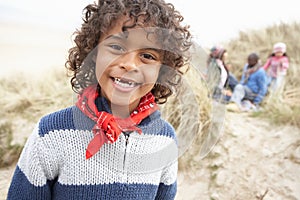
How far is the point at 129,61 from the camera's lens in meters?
1.10

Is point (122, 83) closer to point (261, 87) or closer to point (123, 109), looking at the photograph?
point (123, 109)

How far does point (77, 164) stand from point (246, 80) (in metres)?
4.24

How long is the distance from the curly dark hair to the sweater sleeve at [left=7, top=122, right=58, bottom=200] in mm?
315

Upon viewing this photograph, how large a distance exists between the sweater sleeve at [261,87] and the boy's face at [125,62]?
11.4 ft

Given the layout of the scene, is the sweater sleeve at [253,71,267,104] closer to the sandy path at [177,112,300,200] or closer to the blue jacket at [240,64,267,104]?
the blue jacket at [240,64,267,104]

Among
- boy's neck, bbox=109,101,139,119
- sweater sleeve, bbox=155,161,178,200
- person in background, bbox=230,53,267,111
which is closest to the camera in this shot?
boy's neck, bbox=109,101,139,119

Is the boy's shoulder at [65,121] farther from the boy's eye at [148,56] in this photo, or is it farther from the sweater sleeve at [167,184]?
the sweater sleeve at [167,184]

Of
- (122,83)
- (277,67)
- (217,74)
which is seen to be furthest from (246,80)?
(122,83)

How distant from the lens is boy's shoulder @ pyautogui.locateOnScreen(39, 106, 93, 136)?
117 cm

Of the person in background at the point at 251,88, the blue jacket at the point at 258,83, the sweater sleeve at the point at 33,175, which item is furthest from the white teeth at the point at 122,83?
the blue jacket at the point at 258,83

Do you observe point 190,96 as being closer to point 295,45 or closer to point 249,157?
point 249,157

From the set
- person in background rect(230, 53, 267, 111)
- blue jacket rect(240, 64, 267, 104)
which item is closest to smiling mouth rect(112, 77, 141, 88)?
person in background rect(230, 53, 267, 111)

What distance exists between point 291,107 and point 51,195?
3.22 metres

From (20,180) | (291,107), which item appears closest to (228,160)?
(291,107)
